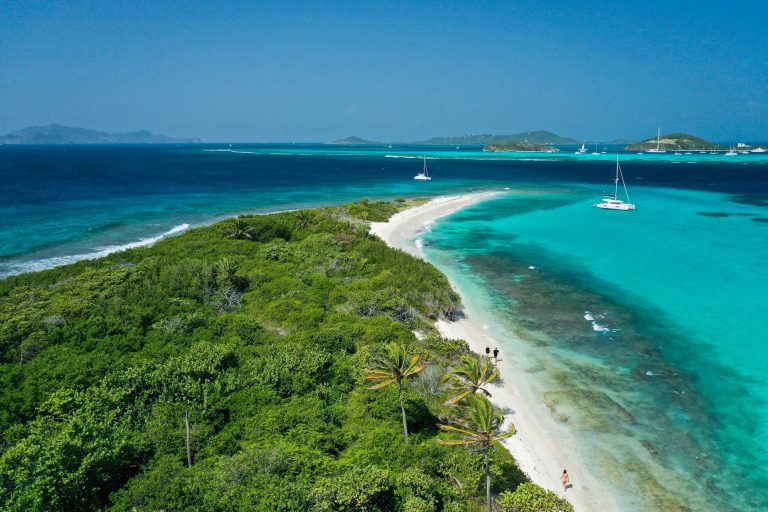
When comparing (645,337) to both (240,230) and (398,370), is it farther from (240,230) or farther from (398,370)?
(240,230)

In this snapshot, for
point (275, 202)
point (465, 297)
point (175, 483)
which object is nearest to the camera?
point (175, 483)

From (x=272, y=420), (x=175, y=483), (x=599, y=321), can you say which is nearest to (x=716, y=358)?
(x=599, y=321)

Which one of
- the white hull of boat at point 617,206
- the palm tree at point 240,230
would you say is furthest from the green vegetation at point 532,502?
the white hull of boat at point 617,206

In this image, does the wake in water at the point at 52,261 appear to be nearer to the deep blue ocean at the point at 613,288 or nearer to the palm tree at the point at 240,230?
the deep blue ocean at the point at 613,288

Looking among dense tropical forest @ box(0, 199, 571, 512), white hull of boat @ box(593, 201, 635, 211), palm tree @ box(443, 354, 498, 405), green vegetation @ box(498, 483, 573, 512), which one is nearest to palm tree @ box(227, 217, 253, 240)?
dense tropical forest @ box(0, 199, 571, 512)

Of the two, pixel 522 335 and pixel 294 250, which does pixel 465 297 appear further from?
pixel 294 250

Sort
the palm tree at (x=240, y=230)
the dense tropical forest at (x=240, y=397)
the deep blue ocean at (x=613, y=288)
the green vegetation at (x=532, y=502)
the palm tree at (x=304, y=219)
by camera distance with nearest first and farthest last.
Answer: the green vegetation at (x=532, y=502), the dense tropical forest at (x=240, y=397), the deep blue ocean at (x=613, y=288), the palm tree at (x=240, y=230), the palm tree at (x=304, y=219)

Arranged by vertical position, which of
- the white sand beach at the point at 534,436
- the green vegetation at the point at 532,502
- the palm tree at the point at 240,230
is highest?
the palm tree at the point at 240,230

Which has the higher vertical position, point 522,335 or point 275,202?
point 275,202
